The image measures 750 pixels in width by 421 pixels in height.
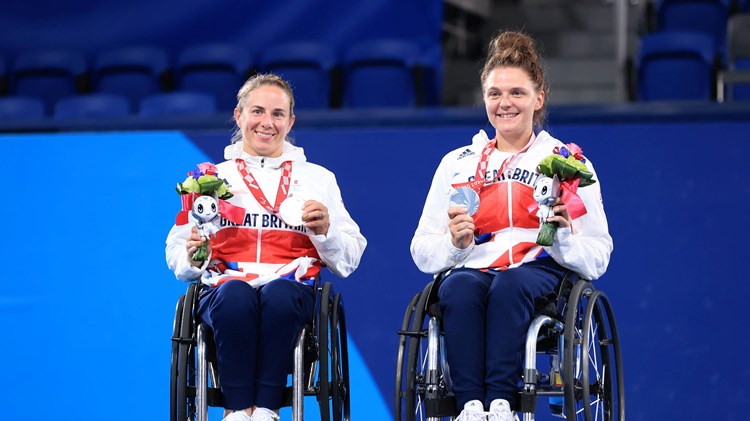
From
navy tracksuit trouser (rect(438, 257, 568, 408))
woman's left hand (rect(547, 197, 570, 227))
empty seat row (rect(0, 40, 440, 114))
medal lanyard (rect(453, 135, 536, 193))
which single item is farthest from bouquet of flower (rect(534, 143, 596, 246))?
empty seat row (rect(0, 40, 440, 114))

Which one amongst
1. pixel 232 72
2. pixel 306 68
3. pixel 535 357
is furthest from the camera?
pixel 232 72

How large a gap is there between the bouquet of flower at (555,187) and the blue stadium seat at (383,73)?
349 cm

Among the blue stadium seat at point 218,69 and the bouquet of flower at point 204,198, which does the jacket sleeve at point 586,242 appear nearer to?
the bouquet of flower at point 204,198

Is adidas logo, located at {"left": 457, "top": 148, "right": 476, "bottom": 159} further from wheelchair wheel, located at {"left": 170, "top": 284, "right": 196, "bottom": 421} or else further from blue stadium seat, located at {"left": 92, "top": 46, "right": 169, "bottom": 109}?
blue stadium seat, located at {"left": 92, "top": 46, "right": 169, "bottom": 109}

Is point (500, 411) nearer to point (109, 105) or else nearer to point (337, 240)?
point (337, 240)

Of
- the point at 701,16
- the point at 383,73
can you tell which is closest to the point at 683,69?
the point at 701,16

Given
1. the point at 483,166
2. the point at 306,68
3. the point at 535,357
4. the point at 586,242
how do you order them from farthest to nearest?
1. the point at 306,68
2. the point at 483,166
3. the point at 586,242
4. the point at 535,357

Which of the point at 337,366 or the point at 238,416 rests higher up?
the point at 337,366

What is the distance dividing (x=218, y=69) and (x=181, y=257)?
3448 mm

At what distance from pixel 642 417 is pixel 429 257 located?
4.92 ft

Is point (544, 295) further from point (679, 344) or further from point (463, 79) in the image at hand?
point (463, 79)

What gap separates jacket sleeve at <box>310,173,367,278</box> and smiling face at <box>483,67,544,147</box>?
56cm

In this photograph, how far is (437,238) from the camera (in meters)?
3.29

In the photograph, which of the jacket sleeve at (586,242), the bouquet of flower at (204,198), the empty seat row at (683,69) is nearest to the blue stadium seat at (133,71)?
the empty seat row at (683,69)
